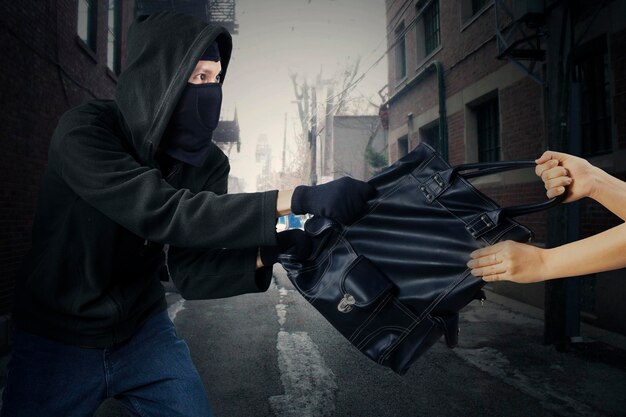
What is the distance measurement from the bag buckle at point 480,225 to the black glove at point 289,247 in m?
0.68

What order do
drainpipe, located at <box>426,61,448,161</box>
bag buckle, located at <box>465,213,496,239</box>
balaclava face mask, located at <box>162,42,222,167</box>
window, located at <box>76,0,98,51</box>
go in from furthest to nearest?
drainpipe, located at <box>426,61,448,161</box> < window, located at <box>76,0,98,51</box> < balaclava face mask, located at <box>162,42,222,167</box> < bag buckle, located at <box>465,213,496,239</box>

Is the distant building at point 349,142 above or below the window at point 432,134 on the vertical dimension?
above

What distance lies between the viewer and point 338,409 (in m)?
3.37

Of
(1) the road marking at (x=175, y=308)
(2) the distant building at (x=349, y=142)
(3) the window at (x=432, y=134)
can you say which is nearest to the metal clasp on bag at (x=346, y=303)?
(1) the road marking at (x=175, y=308)

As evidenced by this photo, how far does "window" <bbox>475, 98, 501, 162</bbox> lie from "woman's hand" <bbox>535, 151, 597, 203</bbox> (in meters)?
8.12

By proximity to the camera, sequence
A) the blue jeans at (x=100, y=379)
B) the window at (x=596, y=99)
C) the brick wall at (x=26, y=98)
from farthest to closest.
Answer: the window at (x=596, y=99) < the brick wall at (x=26, y=98) < the blue jeans at (x=100, y=379)

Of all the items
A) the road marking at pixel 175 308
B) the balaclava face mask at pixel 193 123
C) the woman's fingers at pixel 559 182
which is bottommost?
the road marking at pixel 175 308

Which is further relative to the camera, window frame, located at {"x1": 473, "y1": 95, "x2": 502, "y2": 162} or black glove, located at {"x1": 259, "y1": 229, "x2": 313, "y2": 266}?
window frame, located at {"x1": 473, "y1": 95, "x2": 502, "y2": 162}

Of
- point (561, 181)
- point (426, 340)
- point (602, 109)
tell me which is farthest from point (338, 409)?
point (602, 109)

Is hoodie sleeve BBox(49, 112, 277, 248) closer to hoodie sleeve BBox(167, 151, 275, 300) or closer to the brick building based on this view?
hoodie sleeve BBox(167, 151, 275, 300)

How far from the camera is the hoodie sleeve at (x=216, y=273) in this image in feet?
5.58

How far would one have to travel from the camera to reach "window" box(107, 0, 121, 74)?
10539 millimetres

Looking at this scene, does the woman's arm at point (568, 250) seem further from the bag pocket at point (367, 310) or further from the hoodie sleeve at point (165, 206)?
the hoodie sleeve at point (165, 206)

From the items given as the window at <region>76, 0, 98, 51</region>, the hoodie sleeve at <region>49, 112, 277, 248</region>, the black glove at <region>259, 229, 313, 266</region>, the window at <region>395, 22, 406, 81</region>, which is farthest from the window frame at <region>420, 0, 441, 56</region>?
the hoodie sleeve at <region>49, 112, 277, 248</region>
